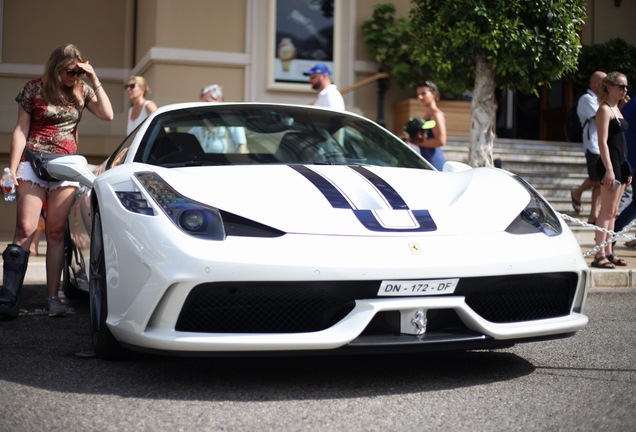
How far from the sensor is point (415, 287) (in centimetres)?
389

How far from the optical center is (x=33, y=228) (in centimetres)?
610

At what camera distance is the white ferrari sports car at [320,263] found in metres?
3.81

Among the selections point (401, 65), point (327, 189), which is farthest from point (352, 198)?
point (401, 65)

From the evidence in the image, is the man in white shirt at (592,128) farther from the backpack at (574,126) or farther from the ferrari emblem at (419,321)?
the ferrari emblem at (419,321)

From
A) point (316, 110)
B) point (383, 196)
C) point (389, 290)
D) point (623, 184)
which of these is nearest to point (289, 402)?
point (389, 290)

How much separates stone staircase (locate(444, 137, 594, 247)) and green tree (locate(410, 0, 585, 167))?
7.13 feet

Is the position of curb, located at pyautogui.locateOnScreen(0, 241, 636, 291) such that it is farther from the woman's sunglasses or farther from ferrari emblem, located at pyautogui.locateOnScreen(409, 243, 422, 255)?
ferrari emblem, located at pyautogui.locateOnScreen(409, 243, 422, 255)

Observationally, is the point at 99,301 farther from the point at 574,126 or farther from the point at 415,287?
the point at 574,126

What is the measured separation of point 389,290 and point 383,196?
57 cm

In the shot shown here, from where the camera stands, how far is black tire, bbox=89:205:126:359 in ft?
14.5

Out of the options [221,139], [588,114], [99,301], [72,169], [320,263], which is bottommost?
[99,301]

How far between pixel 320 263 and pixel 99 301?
1287 mm

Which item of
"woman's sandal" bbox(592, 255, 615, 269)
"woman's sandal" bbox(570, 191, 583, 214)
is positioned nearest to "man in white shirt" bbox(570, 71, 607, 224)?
"woman's sandal" bbox(570, 191, 583, 214)

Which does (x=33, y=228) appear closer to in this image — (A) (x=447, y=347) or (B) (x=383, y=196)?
(B) (x=383, y=196)
